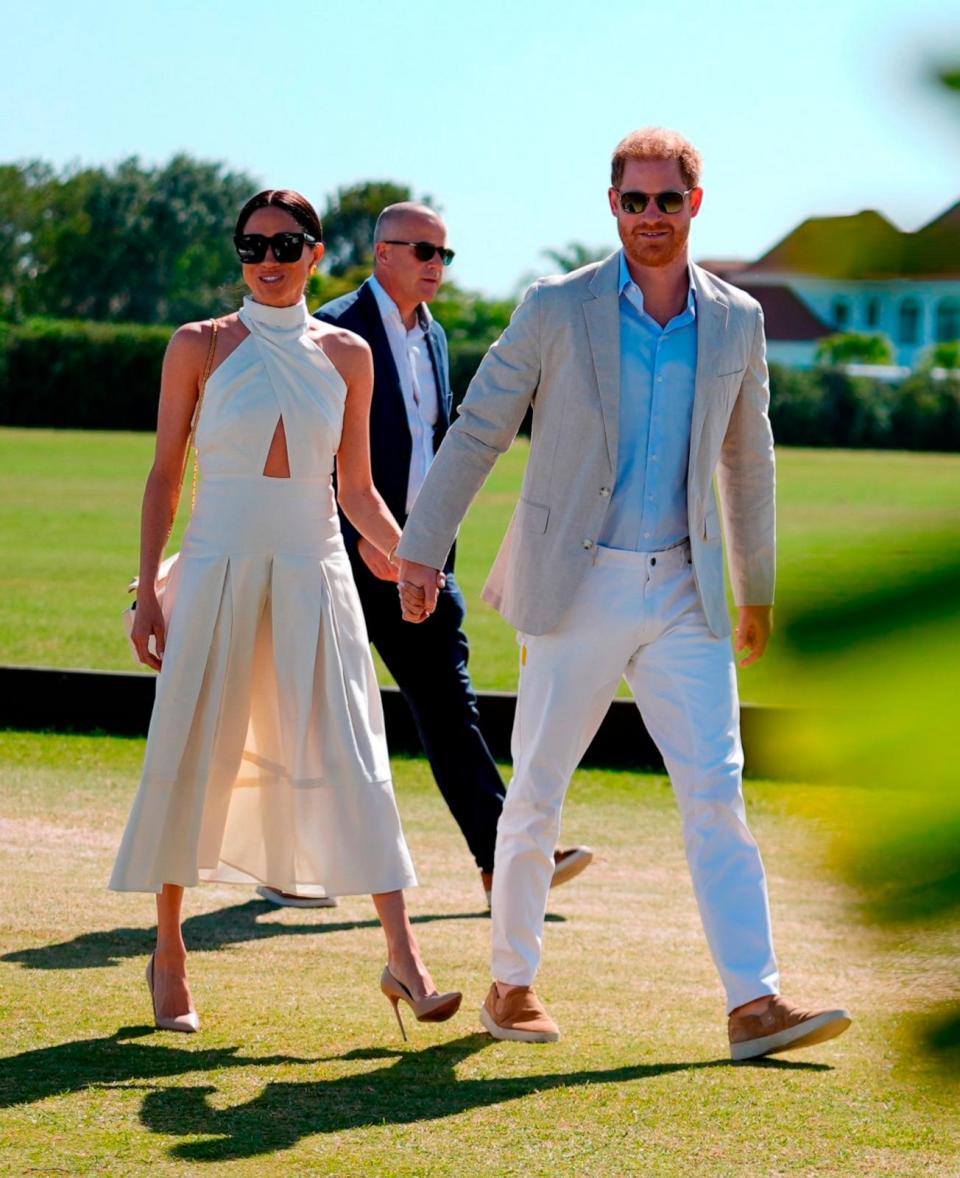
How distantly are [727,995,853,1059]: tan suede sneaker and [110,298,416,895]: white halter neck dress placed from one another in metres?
0.92

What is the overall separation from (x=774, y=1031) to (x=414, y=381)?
2634 mm

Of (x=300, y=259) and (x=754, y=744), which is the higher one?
(x=300, y=259)

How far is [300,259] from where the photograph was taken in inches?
184

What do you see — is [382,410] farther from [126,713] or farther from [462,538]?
[462,538]

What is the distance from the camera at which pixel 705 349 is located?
4.32m

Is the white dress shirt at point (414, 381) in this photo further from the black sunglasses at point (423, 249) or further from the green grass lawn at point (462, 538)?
the green grass lawn at point (462, 538)

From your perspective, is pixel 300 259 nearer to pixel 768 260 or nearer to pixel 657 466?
pixel 657 466

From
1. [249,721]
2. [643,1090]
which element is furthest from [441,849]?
[643,1090]

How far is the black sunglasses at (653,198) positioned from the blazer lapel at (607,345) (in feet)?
0.45

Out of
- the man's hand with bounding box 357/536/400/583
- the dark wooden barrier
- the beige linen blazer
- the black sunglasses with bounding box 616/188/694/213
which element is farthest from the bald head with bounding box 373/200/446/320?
the dark wooden barrier

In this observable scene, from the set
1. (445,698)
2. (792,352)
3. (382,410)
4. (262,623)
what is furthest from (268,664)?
(792,352)

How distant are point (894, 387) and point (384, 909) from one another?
3.94 metres

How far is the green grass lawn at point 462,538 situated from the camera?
61cm

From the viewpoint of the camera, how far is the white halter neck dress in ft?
15.2
